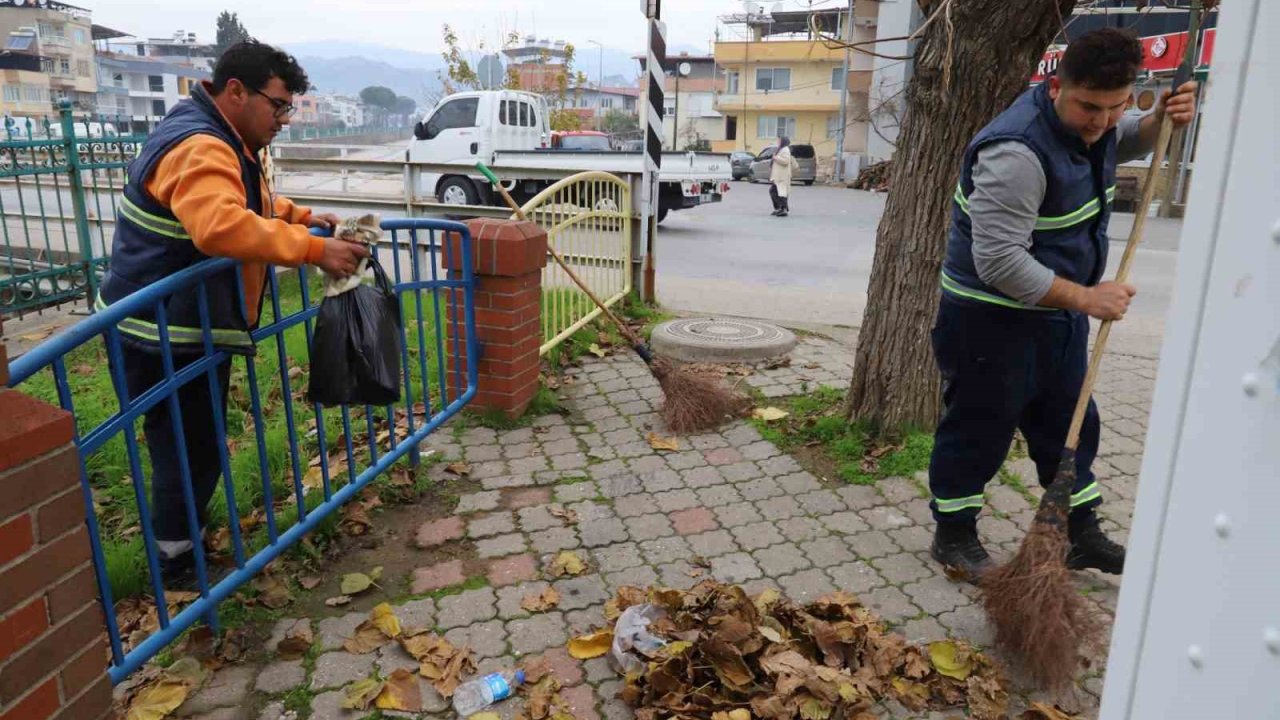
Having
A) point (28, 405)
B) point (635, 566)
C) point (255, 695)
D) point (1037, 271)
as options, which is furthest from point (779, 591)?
point (28, 405)

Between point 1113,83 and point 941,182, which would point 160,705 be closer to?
point 1113,83

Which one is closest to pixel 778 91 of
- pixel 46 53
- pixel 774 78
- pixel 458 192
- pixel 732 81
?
pixel 774 78

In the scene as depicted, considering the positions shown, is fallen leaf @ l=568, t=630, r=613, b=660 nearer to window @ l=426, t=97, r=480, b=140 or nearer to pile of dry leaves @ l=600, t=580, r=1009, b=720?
pile of dry leaves @ l=600, t=580, r=1009, b=720

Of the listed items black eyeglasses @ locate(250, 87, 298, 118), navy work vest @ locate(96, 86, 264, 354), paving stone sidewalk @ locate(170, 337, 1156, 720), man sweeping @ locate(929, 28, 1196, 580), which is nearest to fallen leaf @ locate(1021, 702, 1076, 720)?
paving stone sidewalk @ locate(170, 337, 1156, 720)

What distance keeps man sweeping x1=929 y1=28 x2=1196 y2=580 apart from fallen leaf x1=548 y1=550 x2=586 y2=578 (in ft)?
4.38

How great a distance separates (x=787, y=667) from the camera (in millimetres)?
2590

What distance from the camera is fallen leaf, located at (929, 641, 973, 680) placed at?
2.74m

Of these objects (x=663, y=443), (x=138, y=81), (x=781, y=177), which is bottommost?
(x=663, y=443)

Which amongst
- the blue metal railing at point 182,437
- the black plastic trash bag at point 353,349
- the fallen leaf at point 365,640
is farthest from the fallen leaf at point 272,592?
the black plastic trash bag at point 353,349

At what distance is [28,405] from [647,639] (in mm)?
1734

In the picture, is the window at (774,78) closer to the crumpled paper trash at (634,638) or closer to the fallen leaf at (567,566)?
the fallen leaf at (567,566)

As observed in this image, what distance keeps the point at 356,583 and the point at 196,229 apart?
1.37 metres

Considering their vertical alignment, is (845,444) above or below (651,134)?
below

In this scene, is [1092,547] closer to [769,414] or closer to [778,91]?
[769,414]
